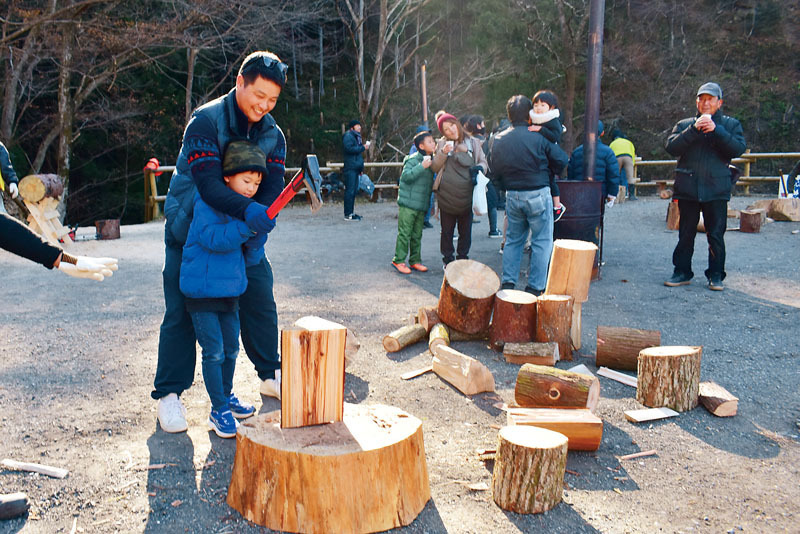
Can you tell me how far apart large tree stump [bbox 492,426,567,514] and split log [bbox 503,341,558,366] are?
155 cm

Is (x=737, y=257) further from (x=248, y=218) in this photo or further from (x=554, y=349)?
(x=248, y=218)

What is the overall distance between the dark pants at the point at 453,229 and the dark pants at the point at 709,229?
2066 mm

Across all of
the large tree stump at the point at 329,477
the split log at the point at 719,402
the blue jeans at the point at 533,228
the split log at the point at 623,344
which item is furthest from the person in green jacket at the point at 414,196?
the large tree stump at the point at 329,477

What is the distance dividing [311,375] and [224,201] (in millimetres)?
810

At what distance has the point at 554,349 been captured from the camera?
4113 mm

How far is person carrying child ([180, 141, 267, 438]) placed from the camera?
8.99 ft

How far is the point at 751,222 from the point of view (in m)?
9.56

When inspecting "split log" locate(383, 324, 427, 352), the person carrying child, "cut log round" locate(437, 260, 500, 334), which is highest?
the person carrying child

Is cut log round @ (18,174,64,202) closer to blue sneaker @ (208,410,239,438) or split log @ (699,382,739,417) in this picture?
blue sneaker @ (208,410,239,438)

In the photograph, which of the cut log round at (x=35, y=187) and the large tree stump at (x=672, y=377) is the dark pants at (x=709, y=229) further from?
the cut log round at (x=35, y=187)

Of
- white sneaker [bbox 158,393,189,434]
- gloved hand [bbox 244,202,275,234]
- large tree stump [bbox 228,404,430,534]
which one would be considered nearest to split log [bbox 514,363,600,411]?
large tree stump [bbox 228,404,430,534]

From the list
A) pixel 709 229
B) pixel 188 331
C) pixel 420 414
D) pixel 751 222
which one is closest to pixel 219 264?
pixel 188 331

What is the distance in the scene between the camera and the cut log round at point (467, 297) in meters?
4.50

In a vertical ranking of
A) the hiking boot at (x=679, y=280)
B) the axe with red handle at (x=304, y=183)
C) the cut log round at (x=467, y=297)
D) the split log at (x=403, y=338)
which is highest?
the axe with red handle at (x=304, y=183)
